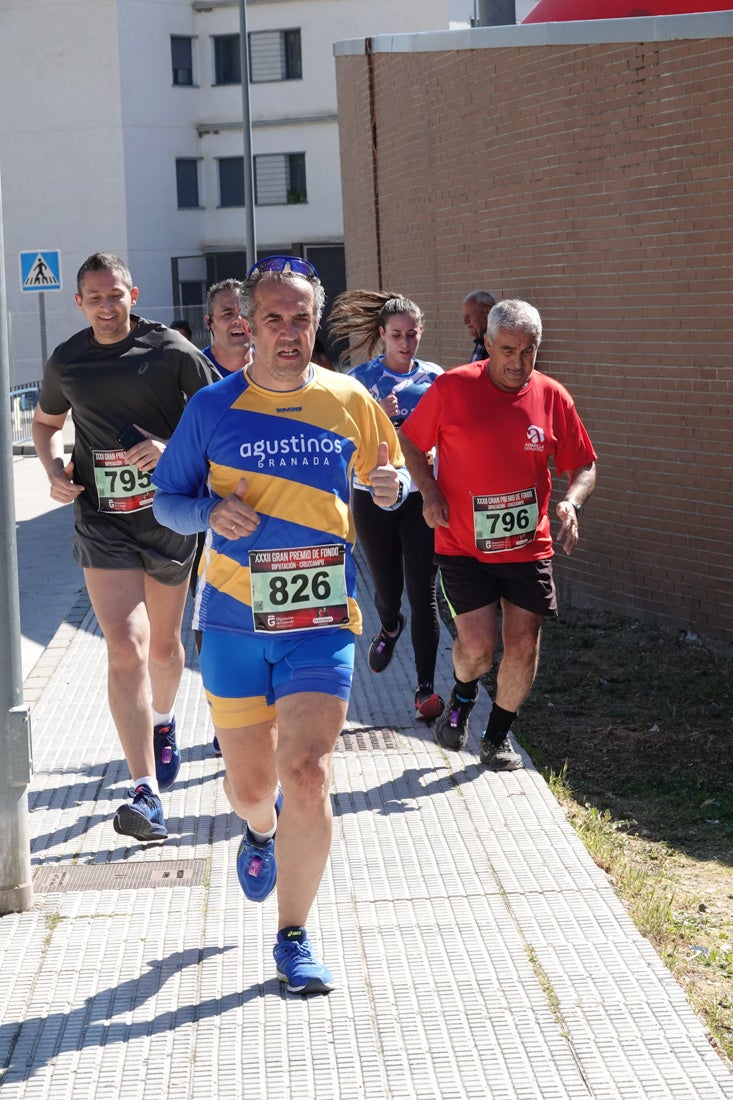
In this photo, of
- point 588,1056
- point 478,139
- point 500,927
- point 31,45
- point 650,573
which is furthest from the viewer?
point 31,45

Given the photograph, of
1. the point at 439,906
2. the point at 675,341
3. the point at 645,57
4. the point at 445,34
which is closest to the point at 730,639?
the point at 675,341

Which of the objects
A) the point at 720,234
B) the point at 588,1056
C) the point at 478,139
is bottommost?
the point at 588,1056

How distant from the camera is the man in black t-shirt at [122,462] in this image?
5.78m

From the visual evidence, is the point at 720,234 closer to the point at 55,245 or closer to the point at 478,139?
the point at 478,139

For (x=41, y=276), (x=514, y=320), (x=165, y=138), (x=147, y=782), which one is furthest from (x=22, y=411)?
(x=147, y=782)

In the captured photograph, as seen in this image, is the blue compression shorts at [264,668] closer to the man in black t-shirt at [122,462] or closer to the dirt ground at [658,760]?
the man in black t-shirt at [122,462]

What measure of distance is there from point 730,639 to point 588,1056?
5.37m

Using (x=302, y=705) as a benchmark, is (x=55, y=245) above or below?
above

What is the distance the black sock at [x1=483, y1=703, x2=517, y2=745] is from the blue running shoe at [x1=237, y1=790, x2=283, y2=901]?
6.78 ft

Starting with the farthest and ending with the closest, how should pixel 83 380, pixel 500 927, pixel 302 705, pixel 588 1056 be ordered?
pixel 83 380
pixel 500 927
pixel 302 705
pixel 588 1056

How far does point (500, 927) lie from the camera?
192 inches

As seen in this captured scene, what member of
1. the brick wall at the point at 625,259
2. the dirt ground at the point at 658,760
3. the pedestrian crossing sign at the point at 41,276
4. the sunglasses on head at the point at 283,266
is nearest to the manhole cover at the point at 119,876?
the dirt ground at the point at 658,760

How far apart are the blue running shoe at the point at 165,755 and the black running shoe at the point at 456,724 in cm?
122

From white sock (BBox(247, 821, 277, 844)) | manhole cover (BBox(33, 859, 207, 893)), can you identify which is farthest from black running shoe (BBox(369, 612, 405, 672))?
white sock (BBox(247, 821, 277, 844))
